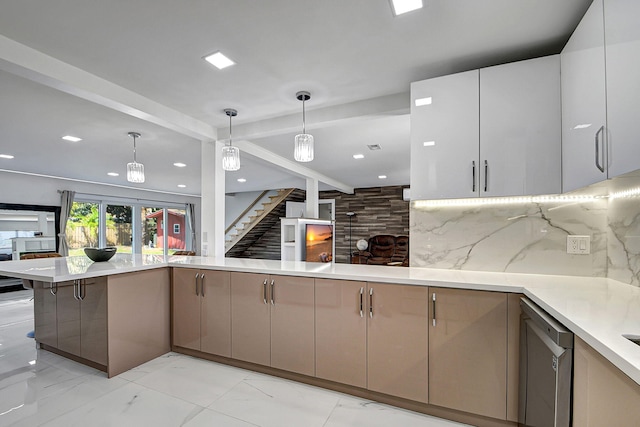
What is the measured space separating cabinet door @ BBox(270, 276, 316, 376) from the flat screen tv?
4.25 metres

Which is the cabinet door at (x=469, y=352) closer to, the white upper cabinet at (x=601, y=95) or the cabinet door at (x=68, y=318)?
the white upper cabinet at (x=601, y=95)

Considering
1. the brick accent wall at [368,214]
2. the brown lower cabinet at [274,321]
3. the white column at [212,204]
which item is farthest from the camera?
the brick accent wall at [368,214]

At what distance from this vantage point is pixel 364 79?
2.45 m

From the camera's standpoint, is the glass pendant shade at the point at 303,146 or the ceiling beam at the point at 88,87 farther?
the glass pendant shade at the point at 303,146

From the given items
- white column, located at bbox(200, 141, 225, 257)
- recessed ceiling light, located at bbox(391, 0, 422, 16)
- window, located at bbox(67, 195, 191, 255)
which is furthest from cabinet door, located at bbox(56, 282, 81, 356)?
window, located at bbox(67, 195, 191, 255)

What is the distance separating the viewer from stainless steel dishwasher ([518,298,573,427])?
1.19 m

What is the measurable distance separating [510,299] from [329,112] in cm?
216

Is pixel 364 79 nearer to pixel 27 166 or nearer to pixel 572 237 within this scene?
pixel 572 237

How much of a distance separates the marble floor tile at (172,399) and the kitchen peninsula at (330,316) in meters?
0.10

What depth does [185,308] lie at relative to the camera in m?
2.81

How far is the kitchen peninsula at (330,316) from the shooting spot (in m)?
1.68

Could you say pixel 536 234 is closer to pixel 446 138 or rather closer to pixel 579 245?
pixel 579 245

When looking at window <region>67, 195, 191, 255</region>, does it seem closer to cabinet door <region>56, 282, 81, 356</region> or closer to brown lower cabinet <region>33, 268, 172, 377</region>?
brown lower cabinet <region>33, 268, 172, 377</region>

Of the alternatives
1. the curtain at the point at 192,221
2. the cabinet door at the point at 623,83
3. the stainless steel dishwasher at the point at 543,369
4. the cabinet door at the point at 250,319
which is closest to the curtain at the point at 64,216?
the curtain at the point at 192,221
